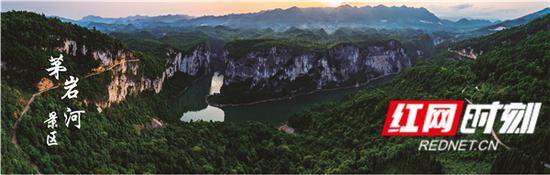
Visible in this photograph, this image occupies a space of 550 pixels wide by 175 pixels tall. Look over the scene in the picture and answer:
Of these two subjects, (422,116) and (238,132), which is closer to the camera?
(422,116)

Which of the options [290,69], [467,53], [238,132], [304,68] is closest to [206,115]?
[238,132]

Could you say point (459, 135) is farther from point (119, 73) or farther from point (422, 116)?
point (119, 73)

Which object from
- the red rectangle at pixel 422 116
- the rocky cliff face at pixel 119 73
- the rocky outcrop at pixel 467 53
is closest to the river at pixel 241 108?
the rocky cliff face at pixel 119 73

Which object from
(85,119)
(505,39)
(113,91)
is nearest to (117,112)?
(113,91)

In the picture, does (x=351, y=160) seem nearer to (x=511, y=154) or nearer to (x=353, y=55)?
(x=511, y=154)

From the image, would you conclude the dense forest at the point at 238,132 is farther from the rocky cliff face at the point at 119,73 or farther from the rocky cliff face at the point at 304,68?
the rocky cliff face at the point at 304,68
